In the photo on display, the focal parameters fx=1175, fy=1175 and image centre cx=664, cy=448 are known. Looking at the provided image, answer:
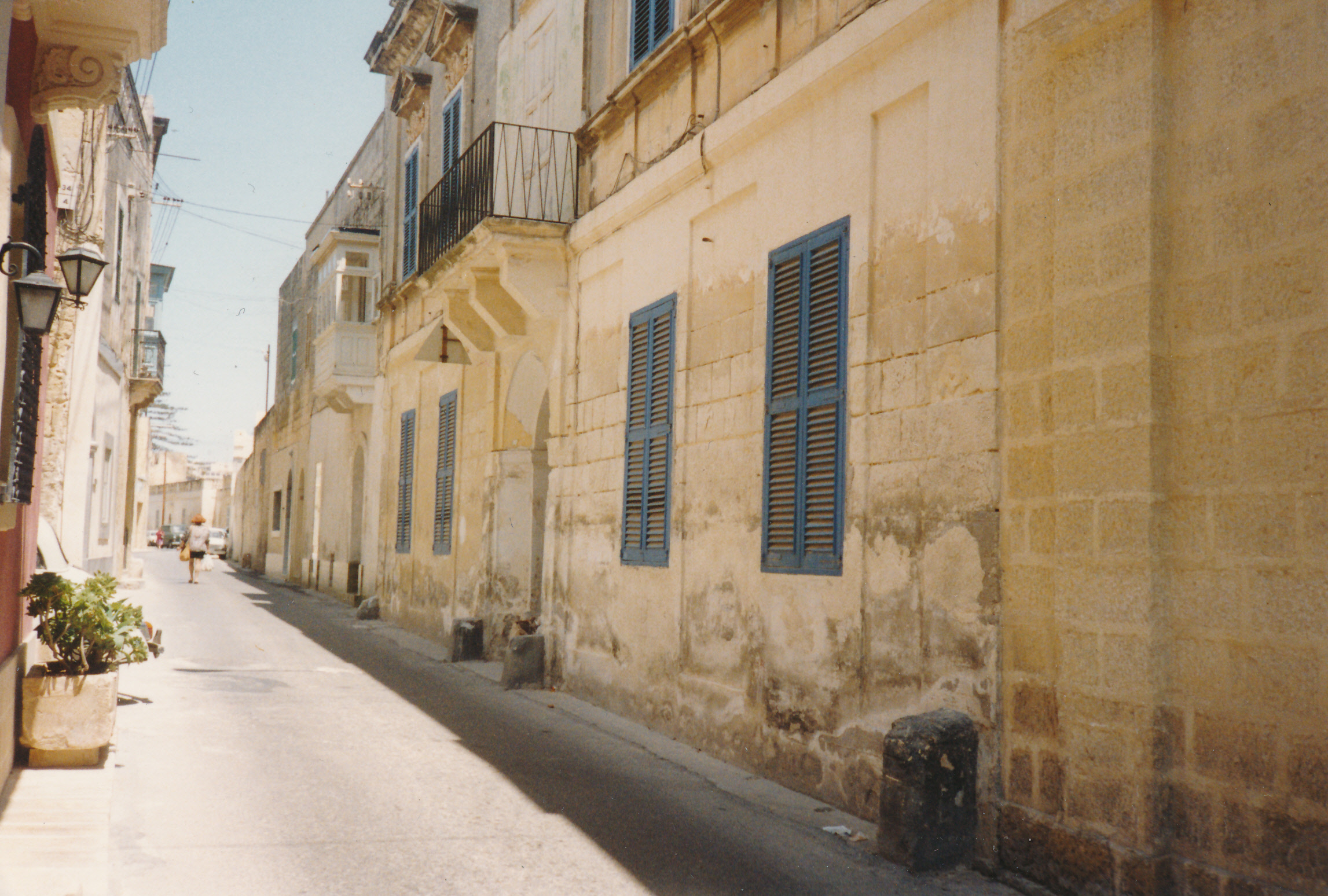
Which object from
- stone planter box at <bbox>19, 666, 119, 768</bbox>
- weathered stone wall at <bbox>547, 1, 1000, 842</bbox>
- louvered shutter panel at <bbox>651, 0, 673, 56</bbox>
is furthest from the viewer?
louvered shutter panel at <bbox>651, 0, 673, 56</bbox>

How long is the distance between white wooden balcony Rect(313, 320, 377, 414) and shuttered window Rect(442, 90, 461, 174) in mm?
6879

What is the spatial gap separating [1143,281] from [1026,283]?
2.34 feet

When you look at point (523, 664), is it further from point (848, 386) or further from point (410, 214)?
point (410, 214)

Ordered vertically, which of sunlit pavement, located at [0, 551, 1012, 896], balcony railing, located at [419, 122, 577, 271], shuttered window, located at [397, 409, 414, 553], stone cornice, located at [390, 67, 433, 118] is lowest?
sunlit pavement, located at [0, 551, 1012, 896]

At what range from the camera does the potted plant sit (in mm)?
6887

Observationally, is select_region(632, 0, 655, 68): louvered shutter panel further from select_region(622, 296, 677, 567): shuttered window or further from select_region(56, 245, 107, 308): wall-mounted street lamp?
select_region(56, 245, 107, 308): wall-mounted street lamp

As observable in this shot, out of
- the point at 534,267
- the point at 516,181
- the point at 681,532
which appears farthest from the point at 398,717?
the point at 516,181

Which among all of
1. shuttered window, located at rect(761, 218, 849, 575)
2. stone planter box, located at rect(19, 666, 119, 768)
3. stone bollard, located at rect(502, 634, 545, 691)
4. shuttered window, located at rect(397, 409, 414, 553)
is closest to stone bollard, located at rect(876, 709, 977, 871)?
shuttered window, located at rect(761, 218, 849, 575)

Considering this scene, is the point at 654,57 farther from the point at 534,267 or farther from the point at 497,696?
the point at 497,696

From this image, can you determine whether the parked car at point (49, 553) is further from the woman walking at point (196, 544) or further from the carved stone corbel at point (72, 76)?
the woman walking at point (196, 544)

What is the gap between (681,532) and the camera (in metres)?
A: 8.65

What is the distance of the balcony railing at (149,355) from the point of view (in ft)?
87.8

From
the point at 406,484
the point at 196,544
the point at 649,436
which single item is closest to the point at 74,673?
the point at 649,436

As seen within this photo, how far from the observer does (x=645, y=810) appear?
6.52m
